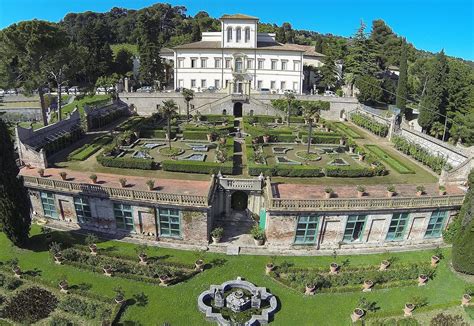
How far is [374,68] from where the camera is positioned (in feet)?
239

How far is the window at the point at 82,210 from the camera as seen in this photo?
25469 millimetres

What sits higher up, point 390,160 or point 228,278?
point 390,160

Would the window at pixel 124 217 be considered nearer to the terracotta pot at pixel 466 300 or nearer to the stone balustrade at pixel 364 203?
the stone balustrade at pixel 364 203

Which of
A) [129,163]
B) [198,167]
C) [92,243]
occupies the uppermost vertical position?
[198,167]

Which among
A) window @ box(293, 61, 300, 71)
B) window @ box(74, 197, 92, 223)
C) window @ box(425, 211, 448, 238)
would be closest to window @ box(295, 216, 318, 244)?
window @ box(425, 211, 448, 238)

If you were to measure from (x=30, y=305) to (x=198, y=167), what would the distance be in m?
18.0

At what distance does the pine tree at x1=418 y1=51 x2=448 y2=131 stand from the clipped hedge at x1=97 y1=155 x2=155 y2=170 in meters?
49.4

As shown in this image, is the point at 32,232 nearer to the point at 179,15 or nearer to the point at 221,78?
the point at 221,78

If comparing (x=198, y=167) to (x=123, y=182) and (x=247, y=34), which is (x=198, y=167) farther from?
(x=247, y=34)

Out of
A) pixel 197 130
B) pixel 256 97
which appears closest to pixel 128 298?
pixel 197 130

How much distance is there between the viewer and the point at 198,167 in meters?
A: 32.8

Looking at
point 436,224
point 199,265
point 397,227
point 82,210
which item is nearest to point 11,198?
point 82,210

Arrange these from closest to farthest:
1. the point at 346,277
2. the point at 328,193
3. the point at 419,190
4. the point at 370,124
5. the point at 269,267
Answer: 1. the point at 346,277
2. the point at 269,267
3. the point at 328,193
4. the point at 419,190
5. the point at 370,124

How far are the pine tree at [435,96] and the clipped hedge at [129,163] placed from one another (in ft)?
162
